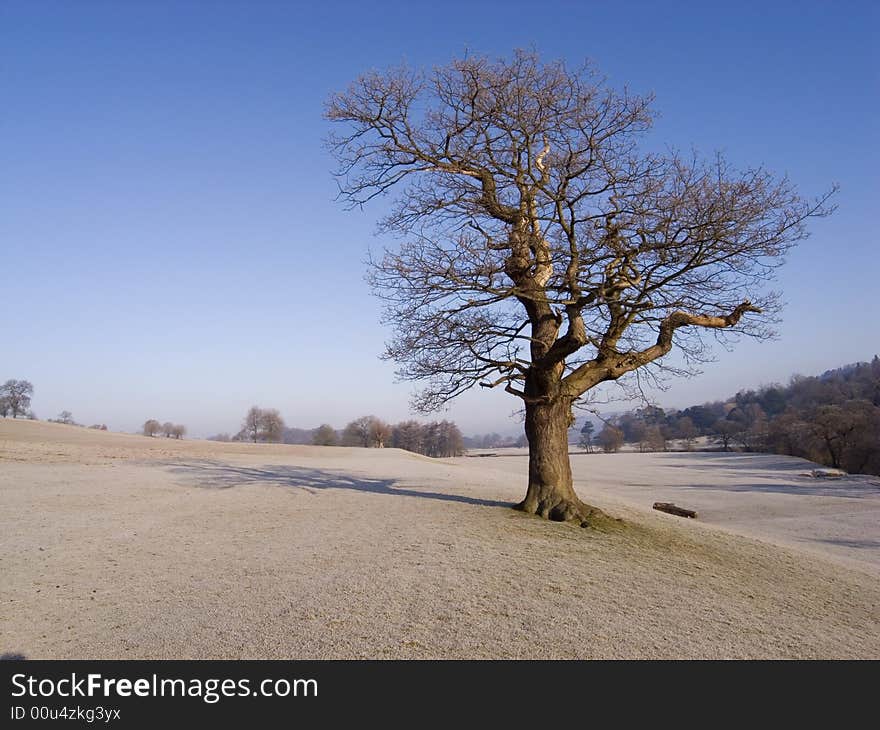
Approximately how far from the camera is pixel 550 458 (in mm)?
13320

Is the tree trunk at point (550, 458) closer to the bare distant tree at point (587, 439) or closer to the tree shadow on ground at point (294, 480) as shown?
the tree shadow on ground at point (294, 480)

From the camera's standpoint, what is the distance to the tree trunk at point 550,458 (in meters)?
13.2

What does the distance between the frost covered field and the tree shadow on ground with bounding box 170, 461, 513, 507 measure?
50cm

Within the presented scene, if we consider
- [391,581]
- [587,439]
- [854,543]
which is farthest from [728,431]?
[391,581]

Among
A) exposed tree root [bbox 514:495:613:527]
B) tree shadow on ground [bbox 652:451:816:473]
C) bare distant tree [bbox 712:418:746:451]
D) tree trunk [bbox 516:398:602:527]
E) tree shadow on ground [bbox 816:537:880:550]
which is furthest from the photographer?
bare distant tree [bbox 712:418:746:451]

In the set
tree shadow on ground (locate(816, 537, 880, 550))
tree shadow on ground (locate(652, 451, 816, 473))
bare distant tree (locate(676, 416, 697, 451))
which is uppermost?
bare distant tree (locate(676, 416, 697, 451))

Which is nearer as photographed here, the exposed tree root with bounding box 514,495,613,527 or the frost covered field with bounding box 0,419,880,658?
the frost covered field with bounding box 0,419,880,658

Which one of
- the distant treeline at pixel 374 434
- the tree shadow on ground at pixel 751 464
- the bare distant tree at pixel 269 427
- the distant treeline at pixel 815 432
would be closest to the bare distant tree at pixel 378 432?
the distant treeline at pixel 374 434

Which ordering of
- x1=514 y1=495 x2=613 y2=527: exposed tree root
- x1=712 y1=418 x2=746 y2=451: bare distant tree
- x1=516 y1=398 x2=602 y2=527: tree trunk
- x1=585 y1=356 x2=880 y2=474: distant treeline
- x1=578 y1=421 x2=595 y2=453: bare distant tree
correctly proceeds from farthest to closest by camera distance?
1. x1=578 y1=421 x2=595 y2=453: bare distant tree
2. x1=712 y1=418 x2=746 y2=451: bare distant tree
3. x1=585 y1=356 x2=880 y2=474: distant treeline
4. x1=516 y1=398 x2=602 y2=527: tree trunk
5. x1=514 y1=495 x2=613 y2=527: exposed tree root

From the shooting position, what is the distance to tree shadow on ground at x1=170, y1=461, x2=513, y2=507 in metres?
17.8

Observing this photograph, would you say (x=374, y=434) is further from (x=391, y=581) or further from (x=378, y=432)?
(x=391, y=581)

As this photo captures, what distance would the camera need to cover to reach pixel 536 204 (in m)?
12.8

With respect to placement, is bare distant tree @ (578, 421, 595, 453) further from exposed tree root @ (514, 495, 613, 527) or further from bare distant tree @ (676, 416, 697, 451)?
exposed tree root @ (514, 495, 613, 527)

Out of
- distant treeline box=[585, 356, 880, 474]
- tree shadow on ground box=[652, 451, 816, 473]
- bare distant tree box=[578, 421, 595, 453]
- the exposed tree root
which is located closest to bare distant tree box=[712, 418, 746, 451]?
distant treeline box=[585, 356, 880, 474]
